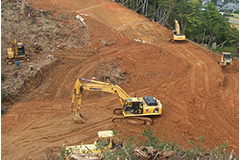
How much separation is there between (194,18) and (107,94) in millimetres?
26698

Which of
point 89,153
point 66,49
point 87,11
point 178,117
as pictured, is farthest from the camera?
point 87,11

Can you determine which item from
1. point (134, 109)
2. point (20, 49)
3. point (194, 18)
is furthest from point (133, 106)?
point (194, 18)

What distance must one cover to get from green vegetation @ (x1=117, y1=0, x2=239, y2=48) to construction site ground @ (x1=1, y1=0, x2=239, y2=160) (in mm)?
12042

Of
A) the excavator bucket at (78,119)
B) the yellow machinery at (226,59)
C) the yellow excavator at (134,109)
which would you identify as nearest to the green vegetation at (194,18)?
the yellow machinery at (226,59)

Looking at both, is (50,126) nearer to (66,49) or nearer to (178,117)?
(178,117)

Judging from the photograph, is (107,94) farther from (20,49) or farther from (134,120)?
(20,49)

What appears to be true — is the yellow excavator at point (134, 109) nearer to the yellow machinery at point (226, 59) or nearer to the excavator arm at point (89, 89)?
the excavator arm at point (89, 89)

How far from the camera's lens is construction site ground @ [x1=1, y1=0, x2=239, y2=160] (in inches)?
568

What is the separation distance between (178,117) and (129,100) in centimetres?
394

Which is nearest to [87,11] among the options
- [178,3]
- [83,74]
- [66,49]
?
[66,49]

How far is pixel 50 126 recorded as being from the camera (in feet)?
49.5

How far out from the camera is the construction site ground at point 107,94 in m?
14.4

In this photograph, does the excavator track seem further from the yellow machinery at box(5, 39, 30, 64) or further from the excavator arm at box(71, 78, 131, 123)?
the yellow machinery at box(5, 39, 30, 64)

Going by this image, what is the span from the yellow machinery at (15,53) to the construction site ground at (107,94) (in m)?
0.80
